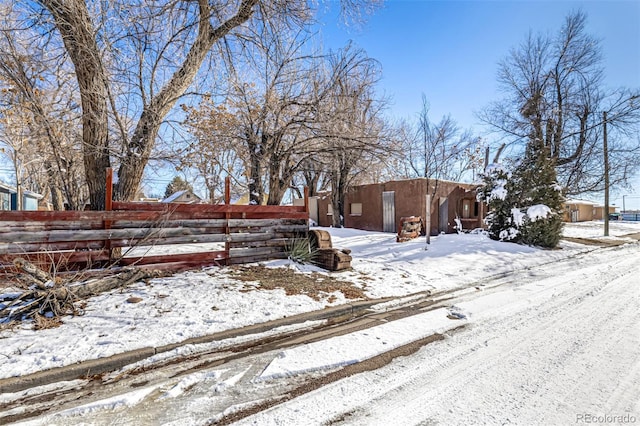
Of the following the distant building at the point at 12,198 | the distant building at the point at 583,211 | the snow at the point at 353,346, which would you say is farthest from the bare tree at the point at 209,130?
the distant building at the point at 583,211

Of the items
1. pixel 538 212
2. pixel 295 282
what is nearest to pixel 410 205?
pixel 538 212

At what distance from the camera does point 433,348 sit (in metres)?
3.40

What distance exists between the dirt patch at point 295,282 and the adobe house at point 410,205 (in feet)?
32.9

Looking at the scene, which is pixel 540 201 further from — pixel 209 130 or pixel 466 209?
pixel 209 130

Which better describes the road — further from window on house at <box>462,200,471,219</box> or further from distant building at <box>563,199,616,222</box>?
distant building at <box>563,199,616,222</box>

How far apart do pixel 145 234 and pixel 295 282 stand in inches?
107

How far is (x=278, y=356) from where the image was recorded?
316 centimetres

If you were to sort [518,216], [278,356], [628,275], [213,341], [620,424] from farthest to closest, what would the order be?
[518,216] < [628,275] < [213,341] < [278,356] < [620,424]

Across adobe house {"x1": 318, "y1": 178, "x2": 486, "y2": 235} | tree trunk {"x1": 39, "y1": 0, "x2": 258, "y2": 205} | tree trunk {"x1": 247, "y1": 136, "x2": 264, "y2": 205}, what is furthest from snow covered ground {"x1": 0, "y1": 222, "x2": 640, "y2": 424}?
adobe house {"x1": 318, "y1": 178, "x2": 486, "y2": 235}

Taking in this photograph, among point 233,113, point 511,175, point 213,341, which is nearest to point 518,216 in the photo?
point 511,175

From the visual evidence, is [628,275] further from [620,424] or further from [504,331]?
[620,424]

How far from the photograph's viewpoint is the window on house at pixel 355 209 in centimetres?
1892

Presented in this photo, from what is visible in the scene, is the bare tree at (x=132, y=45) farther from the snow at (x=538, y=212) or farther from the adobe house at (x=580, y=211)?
the adobe house at (x=580, y=211)

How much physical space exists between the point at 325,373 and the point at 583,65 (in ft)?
77.1
